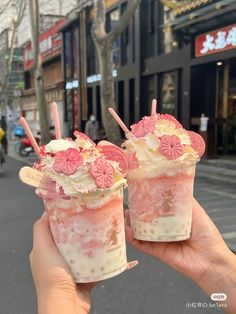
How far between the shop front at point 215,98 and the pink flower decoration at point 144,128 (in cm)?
1121

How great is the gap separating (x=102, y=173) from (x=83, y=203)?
131 mm

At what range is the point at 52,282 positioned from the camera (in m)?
1.56

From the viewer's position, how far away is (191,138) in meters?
2.04

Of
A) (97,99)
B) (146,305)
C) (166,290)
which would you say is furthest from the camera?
(97,99)

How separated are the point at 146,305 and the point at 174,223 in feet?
6.87

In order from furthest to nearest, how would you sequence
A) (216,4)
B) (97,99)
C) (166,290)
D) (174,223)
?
(97,99), (216,4), (166,290), (174,223)

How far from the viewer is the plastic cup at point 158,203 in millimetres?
1931

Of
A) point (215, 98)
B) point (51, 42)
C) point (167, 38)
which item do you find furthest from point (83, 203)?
point (51, 42)

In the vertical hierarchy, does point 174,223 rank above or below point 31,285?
above

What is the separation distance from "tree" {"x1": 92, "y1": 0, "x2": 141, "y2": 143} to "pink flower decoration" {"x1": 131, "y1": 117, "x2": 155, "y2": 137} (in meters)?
9.97

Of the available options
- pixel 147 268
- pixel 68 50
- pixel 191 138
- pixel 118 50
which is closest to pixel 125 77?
pixel 118 50

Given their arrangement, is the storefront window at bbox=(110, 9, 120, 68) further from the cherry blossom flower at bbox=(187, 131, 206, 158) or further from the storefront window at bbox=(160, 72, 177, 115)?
the cherry blossom flower at bbox=(187, 131, 206, 158)

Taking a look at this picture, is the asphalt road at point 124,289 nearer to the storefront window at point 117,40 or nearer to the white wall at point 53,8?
the storefront window at point 117,40

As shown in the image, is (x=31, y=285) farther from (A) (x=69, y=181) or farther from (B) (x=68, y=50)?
(B) (x=68, y=50)
